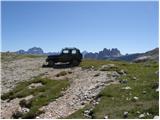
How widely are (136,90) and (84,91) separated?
17.2 feet

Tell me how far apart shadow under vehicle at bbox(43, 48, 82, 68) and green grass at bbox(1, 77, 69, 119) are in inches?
626

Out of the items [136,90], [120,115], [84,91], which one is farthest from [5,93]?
[120,115]

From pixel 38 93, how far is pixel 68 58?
23701 mm

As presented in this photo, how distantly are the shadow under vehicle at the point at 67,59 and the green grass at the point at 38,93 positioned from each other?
15896 millimetres

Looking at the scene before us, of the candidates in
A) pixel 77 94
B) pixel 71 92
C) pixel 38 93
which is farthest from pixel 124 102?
pixel 38 93

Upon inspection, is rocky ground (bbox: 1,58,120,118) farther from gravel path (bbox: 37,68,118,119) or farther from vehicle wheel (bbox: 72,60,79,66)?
vehicle wheel (bbox: 72,60,79,66)

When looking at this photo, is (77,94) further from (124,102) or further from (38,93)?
(124,102)

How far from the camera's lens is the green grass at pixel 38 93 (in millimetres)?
29150

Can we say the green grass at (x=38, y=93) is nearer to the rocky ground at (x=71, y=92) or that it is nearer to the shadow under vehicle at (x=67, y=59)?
the rocky ground at (x=71, y=92)

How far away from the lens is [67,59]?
190 feet

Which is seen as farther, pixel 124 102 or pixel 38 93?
pixel 38 93

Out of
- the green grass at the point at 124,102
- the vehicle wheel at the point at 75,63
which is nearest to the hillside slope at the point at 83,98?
the green grass at the point at 124,102

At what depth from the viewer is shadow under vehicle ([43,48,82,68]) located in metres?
57.3

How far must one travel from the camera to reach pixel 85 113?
24250mm
